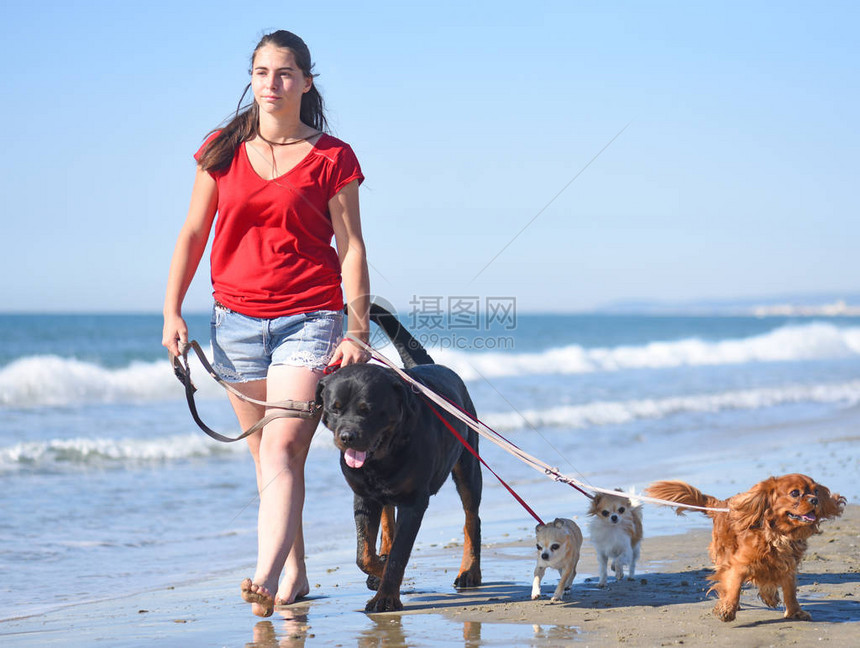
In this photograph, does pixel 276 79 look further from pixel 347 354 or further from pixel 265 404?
pixel 265 404

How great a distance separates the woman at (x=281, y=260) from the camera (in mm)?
3695

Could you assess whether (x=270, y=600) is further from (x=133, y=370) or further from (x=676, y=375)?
(x=676, y=375)

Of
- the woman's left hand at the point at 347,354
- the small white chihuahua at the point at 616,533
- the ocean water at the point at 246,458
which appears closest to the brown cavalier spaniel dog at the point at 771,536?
the small white chihuahua at the point at 616,533

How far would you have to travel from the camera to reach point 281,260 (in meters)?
3.69

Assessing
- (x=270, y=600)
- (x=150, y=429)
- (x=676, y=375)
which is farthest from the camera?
(x=676, y=375)

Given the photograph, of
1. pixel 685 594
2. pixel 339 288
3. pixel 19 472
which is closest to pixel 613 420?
pixel 19 472

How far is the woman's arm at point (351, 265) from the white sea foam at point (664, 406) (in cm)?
804

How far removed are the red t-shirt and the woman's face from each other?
0.74 feet

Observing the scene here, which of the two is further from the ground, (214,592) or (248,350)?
(248,350)

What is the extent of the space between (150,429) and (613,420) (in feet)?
21.5

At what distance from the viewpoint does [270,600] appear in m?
3.46

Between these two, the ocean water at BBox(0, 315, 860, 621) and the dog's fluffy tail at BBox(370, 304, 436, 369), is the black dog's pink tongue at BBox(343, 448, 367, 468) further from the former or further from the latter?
the ocean water at BBox(0, 315, 860, 621)

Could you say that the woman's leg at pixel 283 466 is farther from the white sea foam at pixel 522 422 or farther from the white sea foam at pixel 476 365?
the white sea foam at pixel 522 422

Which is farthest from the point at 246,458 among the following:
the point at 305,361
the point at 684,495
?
the point at 684,495
